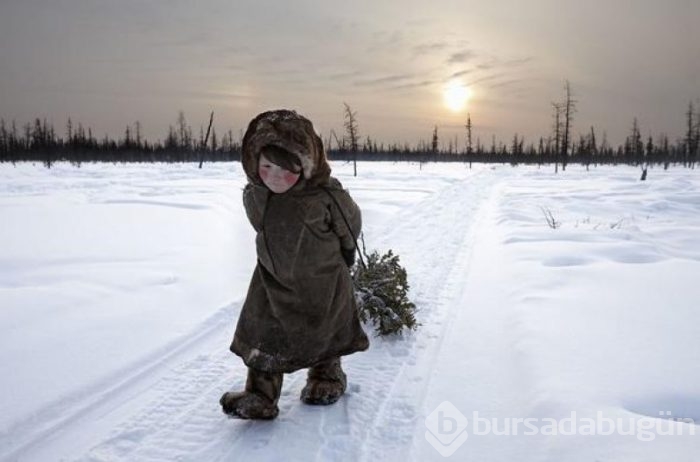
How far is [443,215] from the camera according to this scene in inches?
456

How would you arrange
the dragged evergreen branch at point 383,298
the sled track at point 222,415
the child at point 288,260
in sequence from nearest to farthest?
the sled track at point 222,415 → the child at point 288,260 → the dragged evergreen branch at point 383,298

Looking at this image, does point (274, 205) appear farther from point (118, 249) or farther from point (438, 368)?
point (118, 249)

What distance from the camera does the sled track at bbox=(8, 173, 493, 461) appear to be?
2.45m

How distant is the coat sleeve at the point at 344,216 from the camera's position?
9.03 feet

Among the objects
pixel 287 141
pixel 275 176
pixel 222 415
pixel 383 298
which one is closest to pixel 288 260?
pixel 275 176

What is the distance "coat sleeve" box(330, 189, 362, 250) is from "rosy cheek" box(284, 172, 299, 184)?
249 millimetres

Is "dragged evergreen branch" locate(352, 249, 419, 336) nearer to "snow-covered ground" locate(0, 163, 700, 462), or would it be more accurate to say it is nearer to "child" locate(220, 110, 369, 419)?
"snow-covered ground" locate(0, 163, 700, 462)

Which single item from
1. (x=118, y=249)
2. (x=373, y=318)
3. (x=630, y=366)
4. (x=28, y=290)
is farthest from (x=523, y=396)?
(x=118, y=249)

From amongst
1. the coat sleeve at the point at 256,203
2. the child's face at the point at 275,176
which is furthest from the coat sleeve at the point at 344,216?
the coat sleeve at the point at 256,203

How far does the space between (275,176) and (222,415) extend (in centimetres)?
141

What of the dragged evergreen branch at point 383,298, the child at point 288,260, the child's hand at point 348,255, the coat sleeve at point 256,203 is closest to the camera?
the child at point 288,260

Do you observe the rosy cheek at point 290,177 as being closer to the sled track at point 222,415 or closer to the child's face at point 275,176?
the child's face at point 275,176

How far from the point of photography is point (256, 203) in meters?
2.70

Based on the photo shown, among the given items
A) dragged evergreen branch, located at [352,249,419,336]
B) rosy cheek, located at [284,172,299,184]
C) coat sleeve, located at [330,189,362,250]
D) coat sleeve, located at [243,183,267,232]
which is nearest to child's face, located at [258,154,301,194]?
rosy cheek, located at [284,172,299,184]
